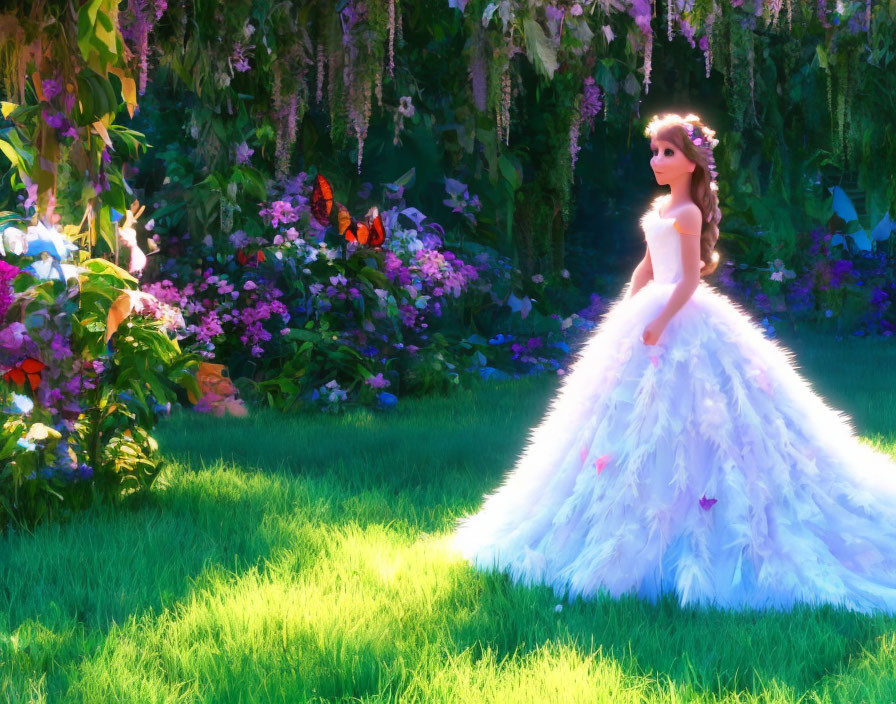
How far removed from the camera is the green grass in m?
3.02

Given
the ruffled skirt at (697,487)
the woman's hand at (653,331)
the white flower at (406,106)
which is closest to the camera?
the ruffled skirt at (697,487)

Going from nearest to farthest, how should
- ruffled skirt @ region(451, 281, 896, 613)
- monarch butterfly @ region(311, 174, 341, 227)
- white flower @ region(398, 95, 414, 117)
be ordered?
ruffled skirt @ region(451, 281, 896, 613), monarch butterfly @ region(311, 174, 341, 227), white flower @ region(398, 95, 414, 117)

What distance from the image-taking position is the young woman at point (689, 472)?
145 inches

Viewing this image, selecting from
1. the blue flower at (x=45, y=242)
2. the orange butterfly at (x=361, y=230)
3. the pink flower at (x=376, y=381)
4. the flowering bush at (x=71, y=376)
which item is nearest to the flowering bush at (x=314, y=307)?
the pink flower at (x=376, y=381)

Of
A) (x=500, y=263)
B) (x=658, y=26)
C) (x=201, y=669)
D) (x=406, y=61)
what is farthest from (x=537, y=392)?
(x=201, y=669)

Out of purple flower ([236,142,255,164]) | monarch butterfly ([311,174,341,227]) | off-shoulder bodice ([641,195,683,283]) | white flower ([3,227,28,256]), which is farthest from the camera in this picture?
monarch butterfly ([311,174,341,227])

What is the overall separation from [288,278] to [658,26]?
4357 mm

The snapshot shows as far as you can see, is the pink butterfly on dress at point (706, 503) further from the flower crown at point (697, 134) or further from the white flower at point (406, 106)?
the white flower at point (406, 106)

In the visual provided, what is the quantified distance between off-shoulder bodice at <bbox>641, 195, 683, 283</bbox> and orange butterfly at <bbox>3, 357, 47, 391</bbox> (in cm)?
257

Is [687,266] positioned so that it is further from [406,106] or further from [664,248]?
[406,106]

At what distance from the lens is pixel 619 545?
372cm

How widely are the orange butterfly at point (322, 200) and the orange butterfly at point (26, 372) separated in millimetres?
3989

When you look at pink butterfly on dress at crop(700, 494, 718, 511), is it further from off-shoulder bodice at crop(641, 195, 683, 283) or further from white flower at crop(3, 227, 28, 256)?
white flower at crop(3, 227, 28, 256)


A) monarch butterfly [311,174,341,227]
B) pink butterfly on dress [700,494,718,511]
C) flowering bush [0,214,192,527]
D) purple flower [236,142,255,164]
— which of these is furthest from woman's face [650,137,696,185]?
monarch butterfly [311,174,341,227]
